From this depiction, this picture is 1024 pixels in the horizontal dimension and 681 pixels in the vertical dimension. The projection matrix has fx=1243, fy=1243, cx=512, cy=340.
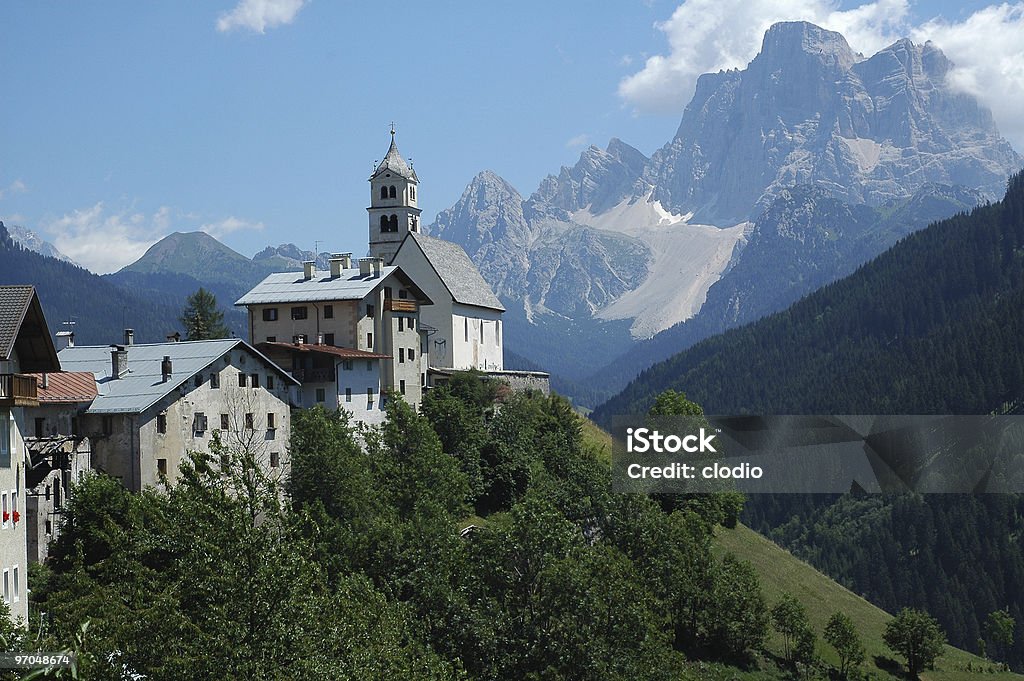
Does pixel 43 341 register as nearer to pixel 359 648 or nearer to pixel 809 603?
pixel 359 648

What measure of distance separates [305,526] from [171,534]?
15975mm

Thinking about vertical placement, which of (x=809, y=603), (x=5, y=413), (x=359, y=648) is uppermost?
(x=5, y=413)

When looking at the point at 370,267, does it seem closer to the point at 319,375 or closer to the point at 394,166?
the point at 319,375

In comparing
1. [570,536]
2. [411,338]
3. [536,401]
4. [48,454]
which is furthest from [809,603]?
[48,454]

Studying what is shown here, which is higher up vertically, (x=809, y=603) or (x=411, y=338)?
(x=411, y=338)

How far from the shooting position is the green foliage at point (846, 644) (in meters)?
94.9

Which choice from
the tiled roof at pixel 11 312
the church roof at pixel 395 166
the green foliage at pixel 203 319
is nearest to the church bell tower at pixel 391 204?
the church roof at pixel 395 166

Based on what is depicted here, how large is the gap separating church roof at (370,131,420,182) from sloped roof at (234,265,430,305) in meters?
33.9

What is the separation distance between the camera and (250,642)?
124 feet

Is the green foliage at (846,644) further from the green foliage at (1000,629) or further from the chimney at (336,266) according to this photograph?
the green foliage at (1000,629)

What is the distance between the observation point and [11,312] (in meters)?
43.1

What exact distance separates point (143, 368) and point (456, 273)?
4857 cm

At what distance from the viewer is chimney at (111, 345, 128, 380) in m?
71.4

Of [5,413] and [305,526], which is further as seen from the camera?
[305,526]
